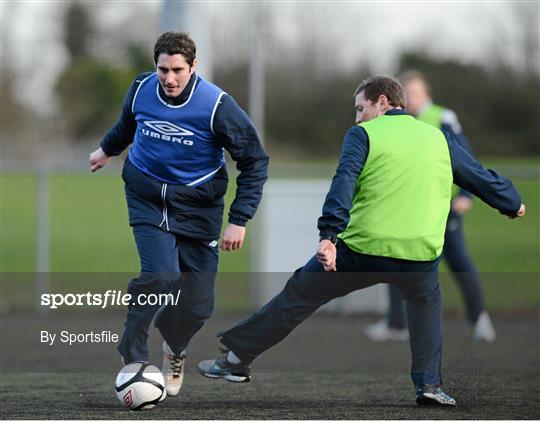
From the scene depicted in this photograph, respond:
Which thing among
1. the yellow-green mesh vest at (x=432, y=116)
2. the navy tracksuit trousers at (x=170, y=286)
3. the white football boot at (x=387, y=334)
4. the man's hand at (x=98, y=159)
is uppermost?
the man's hand at (x=98, y=159)

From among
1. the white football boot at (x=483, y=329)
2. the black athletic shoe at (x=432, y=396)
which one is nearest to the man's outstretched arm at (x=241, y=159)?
the black athletic shoe at (x=432, y=396)

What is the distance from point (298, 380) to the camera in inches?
285

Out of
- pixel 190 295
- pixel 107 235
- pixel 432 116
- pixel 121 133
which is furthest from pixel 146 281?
pixel 107 235

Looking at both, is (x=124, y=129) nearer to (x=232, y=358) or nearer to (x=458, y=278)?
(x=232, y=358)

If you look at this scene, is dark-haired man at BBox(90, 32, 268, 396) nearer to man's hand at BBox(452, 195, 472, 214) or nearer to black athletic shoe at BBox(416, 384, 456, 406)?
black athletic shoe at BBox(416, 384, 456, 406)

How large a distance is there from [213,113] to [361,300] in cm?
562

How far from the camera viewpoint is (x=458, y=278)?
9422mm

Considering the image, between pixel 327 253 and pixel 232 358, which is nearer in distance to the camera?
pixel 327 253

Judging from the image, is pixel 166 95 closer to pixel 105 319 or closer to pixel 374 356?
pixel 105 319

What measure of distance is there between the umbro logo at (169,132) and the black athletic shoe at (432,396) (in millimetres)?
1740

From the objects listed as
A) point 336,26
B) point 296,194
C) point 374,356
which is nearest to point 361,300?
point 296,194

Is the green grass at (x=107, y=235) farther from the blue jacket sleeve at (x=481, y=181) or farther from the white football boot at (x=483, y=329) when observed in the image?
the blue jacket sleeve at (x=481, y=181)

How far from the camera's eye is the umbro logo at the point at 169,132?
19.5 feet

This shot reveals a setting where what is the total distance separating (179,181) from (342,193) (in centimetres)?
94
